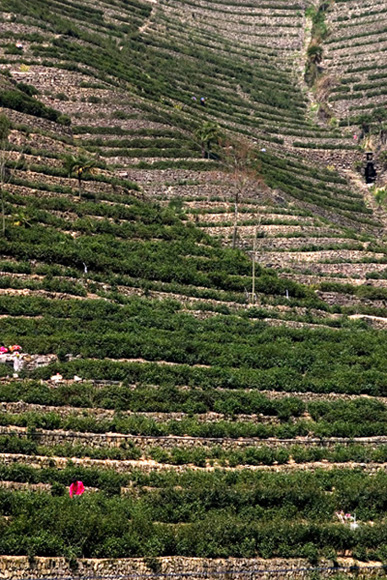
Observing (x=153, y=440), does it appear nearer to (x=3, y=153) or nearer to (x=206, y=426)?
(x=206, y=426)

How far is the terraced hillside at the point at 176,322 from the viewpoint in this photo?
29734 mm

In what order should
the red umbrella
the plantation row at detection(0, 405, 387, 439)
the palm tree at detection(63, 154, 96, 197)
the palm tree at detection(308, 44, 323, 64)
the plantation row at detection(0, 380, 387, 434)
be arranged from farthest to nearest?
the palm tree at detection(308, 44, 323, 64), the palm tree at detection(63, 154, 96, 197), the red umbrella, the plantation row at detection(0, 380, 387, 434), the plantation row at detection(0, 405, 387, 439)

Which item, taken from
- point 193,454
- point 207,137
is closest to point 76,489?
point 193,454

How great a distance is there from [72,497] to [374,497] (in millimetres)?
9537

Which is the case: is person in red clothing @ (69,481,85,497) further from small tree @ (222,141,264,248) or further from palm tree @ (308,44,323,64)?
palm tree @ (308,44,323,64)

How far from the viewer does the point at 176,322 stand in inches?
1754

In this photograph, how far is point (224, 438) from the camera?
35781mm

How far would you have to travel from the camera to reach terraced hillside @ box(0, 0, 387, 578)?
29.7 m

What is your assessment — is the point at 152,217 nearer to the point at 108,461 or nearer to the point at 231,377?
the point at 231,377

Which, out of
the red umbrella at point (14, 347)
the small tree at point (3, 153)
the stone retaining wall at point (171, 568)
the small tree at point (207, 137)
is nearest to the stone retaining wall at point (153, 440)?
the red umbrella at point (14, 347)

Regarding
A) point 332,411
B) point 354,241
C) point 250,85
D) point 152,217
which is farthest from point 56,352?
point 250,85

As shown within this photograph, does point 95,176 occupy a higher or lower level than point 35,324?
higher

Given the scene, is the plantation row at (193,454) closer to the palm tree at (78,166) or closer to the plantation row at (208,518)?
the plantation row at (208,518)

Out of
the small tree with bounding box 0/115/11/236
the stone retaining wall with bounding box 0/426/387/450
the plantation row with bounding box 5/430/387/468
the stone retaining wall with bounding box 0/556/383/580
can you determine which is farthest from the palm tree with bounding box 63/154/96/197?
the stone retaining wall with bounding box 0/556/383/580
